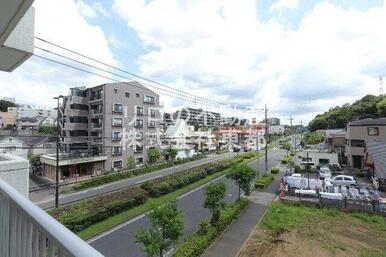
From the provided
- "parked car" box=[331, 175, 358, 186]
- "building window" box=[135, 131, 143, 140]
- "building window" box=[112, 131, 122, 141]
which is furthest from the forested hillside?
"building window" box=[112, 131, 122, 141]

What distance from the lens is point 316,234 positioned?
13.7 m

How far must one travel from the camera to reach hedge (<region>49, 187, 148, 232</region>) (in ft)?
46.5

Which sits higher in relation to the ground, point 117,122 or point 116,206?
point 117,122

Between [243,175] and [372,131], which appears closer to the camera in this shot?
[243,175]

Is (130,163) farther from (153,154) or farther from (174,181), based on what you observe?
(174,181)

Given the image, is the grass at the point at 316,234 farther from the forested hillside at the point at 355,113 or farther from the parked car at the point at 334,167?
the forested hillside at the point at 355,113

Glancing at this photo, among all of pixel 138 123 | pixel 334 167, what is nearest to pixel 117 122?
pixel 138 123

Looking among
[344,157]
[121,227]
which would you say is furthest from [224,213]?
[344,157]

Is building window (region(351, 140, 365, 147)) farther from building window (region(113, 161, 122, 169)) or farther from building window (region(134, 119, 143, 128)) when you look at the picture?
building window (region(113, 161, 122, 169))

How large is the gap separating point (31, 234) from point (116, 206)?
16.5 m

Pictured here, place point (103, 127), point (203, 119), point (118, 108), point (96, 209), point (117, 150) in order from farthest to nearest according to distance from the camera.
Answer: point (203, 119) < point (118, 108) < point (117, 150) < point (103, 127) < point (96, 209)

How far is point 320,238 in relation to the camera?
43.4 feet

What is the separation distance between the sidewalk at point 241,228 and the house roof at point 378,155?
8.69 m

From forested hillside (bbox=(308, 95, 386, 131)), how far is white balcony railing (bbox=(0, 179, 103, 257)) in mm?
55560
